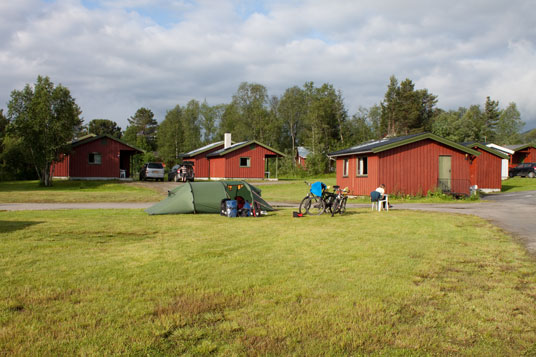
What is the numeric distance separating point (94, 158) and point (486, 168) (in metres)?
30.4

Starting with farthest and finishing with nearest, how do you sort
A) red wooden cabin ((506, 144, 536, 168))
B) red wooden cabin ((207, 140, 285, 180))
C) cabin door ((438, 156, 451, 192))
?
red wooden cabin ((506, 144, 536, 168)) → red wooden cabin ((207, 140, 285, 180)) → cabin door ((438, 156, 451, 192))

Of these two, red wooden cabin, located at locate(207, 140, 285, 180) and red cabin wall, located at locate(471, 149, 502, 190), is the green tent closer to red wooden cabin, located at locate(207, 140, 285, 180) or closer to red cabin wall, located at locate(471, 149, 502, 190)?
red cabin wall, located at locate(471, 149, 502, 190)

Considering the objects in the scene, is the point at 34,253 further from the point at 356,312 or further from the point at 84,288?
the point at 356,312

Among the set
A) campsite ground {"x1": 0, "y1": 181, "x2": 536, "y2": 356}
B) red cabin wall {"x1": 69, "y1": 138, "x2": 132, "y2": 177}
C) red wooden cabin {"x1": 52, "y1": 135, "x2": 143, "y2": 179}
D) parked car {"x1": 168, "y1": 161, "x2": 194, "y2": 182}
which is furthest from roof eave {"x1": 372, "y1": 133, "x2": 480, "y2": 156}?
red cabin wall {"x1": 69, "y1": 138, "x2": 132, "y2": 177}

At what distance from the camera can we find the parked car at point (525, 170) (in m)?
42.8

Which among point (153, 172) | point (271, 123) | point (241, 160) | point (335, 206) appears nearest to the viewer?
point (335, 206)

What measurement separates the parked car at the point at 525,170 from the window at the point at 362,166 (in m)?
26.6

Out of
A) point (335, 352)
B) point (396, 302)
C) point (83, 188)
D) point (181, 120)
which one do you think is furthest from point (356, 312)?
point (181, 120)

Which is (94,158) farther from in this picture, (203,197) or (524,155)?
(524,155)

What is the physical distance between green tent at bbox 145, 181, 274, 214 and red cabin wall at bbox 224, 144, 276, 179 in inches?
1020

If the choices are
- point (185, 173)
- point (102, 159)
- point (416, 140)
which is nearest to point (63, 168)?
point (102, 159)

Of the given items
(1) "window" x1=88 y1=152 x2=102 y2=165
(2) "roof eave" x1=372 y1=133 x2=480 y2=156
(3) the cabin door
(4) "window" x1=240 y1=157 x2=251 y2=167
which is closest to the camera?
(2) "roof eave" x1=372 y1=133 x2=480 y2=156

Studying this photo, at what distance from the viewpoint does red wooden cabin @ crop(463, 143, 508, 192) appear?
2930 cm

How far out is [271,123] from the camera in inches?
2734
